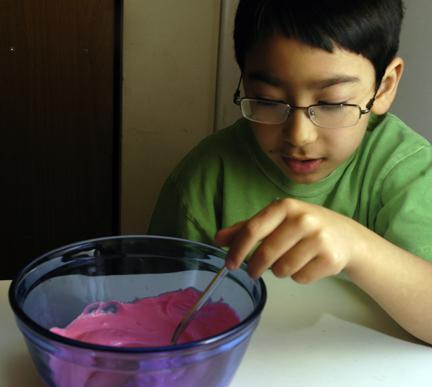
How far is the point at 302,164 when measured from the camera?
79 cm

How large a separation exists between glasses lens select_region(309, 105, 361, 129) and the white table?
21 cm

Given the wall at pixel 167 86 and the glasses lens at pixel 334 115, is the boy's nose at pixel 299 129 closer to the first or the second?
the glasses lens at pixel 334 115

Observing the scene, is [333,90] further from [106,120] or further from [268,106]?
[106,120]

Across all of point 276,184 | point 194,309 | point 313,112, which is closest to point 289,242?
point 194,309

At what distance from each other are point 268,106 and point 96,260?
0.30m

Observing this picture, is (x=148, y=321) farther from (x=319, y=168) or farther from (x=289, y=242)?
(x=319, y=168)

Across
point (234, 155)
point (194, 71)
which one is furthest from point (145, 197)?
point (234, 155)

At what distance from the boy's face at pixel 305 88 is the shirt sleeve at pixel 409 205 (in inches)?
3.5

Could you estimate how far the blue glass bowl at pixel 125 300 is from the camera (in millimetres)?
430

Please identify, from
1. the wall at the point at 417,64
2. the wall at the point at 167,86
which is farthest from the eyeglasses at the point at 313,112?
the wall at the point at 167,86

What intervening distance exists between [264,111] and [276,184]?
0.20m

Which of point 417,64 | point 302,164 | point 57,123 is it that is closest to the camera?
point 302,164

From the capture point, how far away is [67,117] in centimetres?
165

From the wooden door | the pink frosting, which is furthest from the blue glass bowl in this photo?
the wooden door
